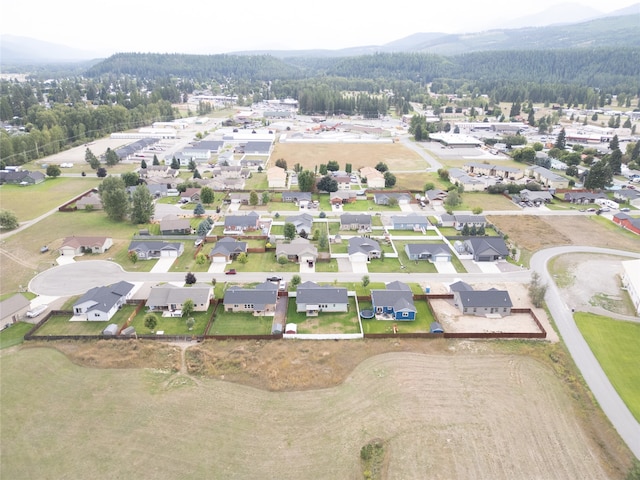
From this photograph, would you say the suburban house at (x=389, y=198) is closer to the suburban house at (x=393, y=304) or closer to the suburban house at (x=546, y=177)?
the suburban house at (x=546, y=177)

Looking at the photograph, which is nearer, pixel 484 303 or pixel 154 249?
pixel 484 303

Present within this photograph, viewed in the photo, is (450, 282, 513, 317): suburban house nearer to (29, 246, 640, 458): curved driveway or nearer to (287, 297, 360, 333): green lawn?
(29, 246, 640, 458): curved driveway

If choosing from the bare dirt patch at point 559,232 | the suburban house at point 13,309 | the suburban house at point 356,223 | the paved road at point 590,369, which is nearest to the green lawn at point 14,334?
the suburban house at point 13,309

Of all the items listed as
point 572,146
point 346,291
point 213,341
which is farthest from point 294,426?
point 572,146

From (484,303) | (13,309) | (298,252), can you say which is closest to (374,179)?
(298,252)

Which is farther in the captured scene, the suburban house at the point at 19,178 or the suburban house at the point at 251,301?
the suburban house at the point at 19,178

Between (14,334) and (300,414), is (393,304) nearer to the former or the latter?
(300,414)
